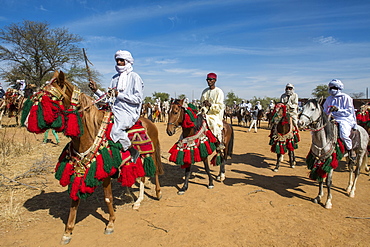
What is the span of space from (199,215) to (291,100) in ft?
19.4

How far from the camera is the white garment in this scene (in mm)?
4996

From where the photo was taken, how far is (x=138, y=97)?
379cm

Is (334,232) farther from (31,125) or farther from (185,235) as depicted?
(31,125)

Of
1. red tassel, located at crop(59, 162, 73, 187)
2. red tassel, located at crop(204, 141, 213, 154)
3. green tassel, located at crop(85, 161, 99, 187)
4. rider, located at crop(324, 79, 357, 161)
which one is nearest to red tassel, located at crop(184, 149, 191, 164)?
red tassel, located at crop(204, 141, 213, 154)

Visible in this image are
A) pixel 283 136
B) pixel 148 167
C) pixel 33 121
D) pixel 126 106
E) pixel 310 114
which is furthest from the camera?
pixel 283 136

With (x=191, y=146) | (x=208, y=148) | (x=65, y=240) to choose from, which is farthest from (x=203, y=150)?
(x=65, y=240)

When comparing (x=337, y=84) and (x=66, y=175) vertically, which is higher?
(x=337, y=84)

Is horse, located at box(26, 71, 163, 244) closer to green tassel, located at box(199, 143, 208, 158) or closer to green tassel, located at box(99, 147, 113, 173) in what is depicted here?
green tassel, located at box(99, 147, 113, 173)

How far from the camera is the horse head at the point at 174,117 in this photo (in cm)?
525

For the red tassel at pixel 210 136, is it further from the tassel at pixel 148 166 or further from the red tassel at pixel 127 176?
the red tassel at pixel 127 176

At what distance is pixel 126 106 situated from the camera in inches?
147

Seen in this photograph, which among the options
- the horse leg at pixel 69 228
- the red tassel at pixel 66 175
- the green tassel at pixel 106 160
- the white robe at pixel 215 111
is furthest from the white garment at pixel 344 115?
the horse leg at pixel 69 228

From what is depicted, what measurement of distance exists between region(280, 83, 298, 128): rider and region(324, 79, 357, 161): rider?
7.51 ft

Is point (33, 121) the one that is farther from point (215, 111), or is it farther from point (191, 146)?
point (215, 111)
